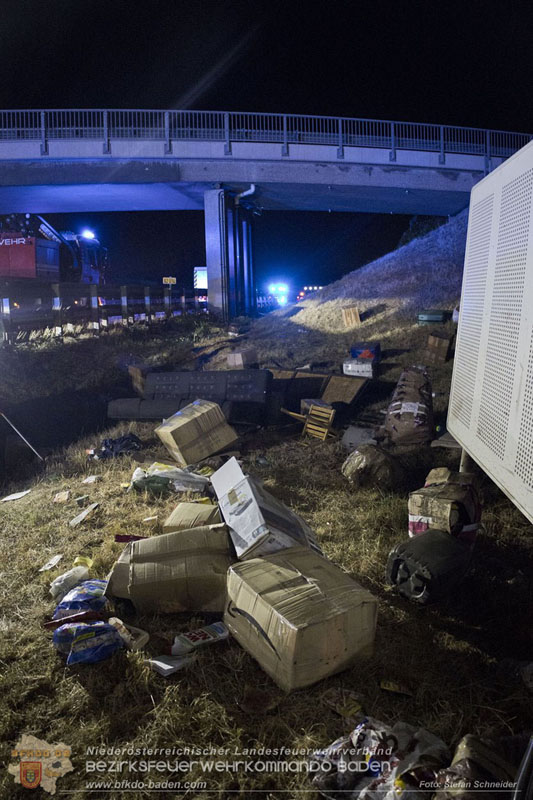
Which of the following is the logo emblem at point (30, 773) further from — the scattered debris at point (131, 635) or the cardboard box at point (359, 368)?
the cardboard box at point (359, 368)

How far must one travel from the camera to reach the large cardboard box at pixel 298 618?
7.36ft

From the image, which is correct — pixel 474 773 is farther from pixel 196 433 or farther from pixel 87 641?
pixel 196 433

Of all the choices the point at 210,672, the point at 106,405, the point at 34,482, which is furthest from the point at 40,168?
the point at 210,672

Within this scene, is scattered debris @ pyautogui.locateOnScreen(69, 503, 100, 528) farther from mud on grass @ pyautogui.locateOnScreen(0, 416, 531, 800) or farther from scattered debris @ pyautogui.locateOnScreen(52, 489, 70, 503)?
scattered debris @ pyautogui.locateOnScreen(52, 489, 70, 503)

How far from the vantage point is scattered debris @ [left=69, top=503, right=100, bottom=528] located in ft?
13.9

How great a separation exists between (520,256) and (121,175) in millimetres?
15065

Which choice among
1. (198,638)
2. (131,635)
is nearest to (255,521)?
(198,638)

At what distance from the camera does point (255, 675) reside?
2.46 metres

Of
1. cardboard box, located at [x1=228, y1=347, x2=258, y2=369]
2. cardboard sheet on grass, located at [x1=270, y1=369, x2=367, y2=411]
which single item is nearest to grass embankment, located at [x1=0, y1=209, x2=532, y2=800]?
cardboard sheet on grass, located at [x1=270, y1=369, x2=367, y2=411]

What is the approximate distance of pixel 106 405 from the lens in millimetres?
7820

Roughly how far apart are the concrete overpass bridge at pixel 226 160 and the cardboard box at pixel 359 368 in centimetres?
966

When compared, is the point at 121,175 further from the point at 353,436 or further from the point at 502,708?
the point at 502,708

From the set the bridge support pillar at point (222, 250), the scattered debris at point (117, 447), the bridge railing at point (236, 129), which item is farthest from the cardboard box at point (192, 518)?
the bridge railing at point (236, 129)

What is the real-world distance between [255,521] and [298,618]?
0.80m
